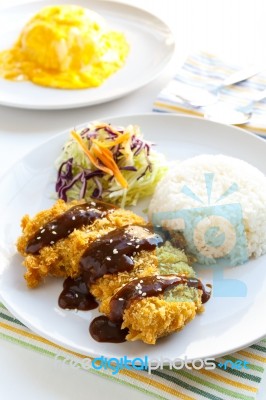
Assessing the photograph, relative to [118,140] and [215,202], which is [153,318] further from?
[118,140]

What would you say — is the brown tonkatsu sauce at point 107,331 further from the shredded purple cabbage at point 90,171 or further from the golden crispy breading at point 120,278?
the shredded purple cabbage at point 90,171

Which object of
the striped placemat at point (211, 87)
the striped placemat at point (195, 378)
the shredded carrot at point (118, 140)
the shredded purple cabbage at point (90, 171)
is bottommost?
the striped placemat at point (195, 378)

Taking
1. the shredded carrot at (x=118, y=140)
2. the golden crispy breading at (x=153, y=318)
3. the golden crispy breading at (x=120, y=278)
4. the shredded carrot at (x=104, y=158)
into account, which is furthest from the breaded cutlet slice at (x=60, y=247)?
the shredded carrot at (x=118, y=140)

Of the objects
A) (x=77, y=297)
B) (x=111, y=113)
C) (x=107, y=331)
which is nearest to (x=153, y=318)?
(x=107, y=331)

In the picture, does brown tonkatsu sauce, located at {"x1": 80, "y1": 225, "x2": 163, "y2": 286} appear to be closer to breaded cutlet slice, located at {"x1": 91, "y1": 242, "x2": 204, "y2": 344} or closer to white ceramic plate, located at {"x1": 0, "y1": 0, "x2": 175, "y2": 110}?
breaded cutlet slice, located at {"x1": 91, "y1": 242, "x2": 204, "y2": 344}

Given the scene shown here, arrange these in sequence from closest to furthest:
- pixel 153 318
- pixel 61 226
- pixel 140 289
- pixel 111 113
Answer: pixel 153 318
pixel 140 289
pixel 61 226
pixel 111 113

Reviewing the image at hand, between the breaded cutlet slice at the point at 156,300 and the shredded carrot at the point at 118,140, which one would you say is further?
the shredded carrot at the point at 118,140
